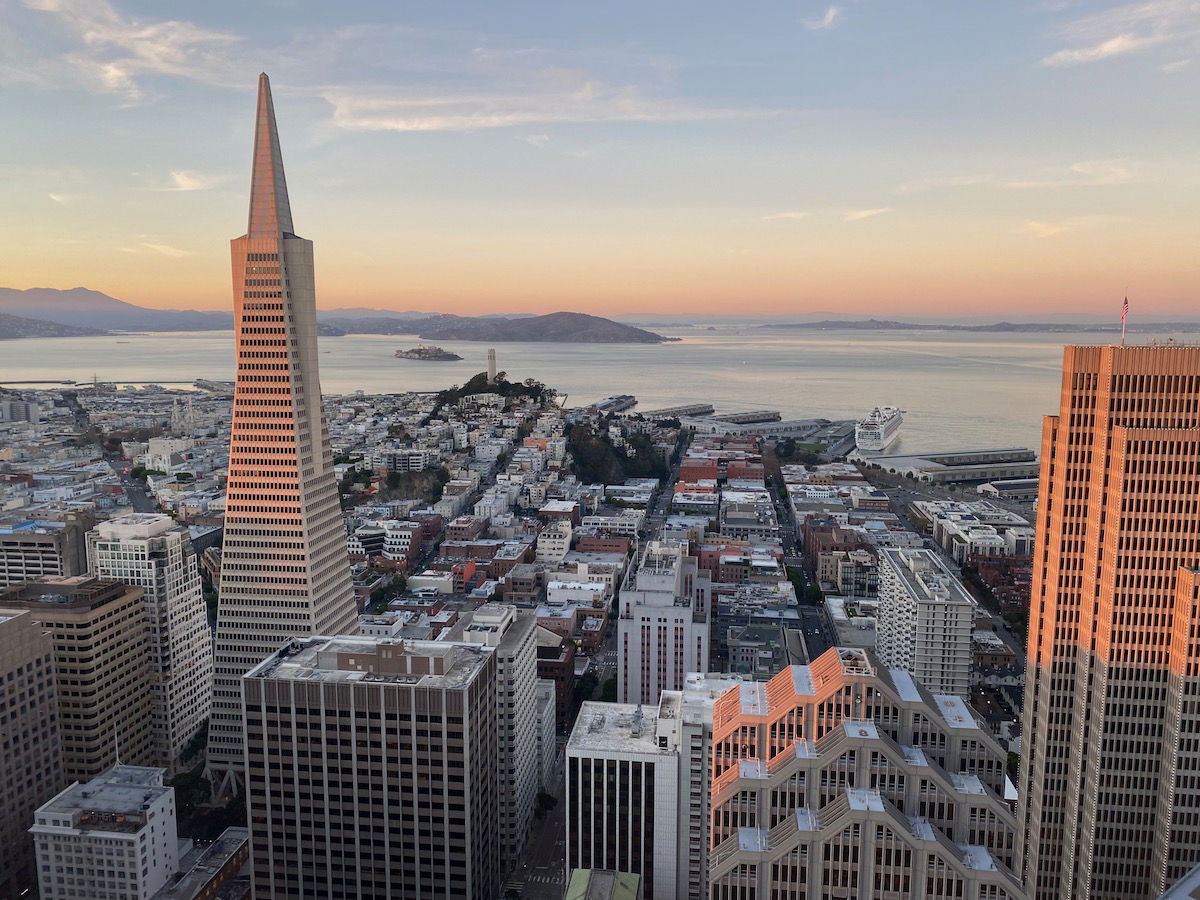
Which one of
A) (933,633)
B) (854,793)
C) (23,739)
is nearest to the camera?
(854,793)

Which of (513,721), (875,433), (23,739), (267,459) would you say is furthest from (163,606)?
(875,433)

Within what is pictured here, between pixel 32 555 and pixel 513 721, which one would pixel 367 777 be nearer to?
pixel 513 721

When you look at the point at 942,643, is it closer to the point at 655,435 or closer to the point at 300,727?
the point at 300,727

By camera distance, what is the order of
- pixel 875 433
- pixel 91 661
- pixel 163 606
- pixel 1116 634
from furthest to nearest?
pixel 875 433
pixel 163 606
pixel 91 661
pixel 1116 634

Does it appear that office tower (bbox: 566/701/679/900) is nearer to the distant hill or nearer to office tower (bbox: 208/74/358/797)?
office tower (bbox: 208/74/358/797)

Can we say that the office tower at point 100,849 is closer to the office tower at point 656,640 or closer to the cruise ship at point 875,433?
the office tower at point 656,640

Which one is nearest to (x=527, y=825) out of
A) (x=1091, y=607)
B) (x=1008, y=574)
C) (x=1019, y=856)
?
(x=1019, y=856)
